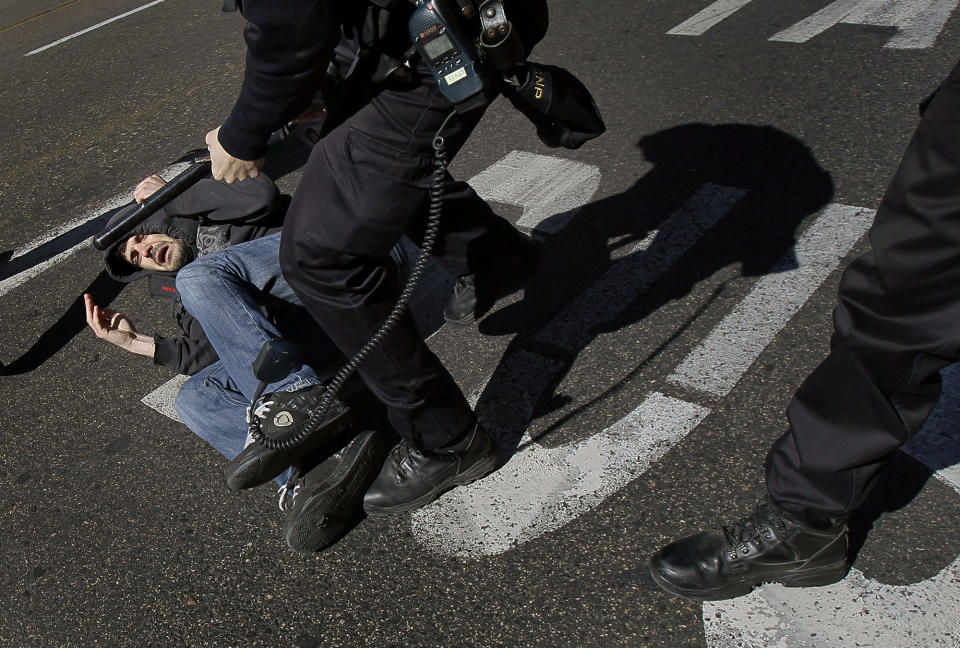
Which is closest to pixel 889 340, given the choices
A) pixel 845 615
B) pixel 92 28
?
pixel 845 615

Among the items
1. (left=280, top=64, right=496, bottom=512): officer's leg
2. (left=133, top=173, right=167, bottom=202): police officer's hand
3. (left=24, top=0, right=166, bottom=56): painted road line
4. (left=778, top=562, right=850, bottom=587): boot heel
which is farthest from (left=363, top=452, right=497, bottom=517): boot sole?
(left=24, top=0, right=166, bottom=56): painted road line

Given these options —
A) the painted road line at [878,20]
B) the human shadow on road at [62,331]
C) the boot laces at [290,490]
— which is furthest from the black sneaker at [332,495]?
the painted road line at [878,20]

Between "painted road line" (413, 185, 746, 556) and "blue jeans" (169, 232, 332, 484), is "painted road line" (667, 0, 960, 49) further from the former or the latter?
"blue jeans" (169, 232, 332, 484)

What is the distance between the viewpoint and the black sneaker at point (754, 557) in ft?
7.18

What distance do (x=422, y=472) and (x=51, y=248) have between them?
3395 millimetres

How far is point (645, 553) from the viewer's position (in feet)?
8.05

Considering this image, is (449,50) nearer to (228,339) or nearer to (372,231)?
(372,231)

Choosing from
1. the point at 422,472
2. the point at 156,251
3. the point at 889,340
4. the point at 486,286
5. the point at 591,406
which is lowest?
the point at 591,406

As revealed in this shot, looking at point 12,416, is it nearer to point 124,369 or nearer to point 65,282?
point 124,369

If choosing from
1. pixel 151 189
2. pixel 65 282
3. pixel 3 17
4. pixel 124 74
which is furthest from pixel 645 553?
pixel 3 17

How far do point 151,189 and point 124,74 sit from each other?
4.63 meters

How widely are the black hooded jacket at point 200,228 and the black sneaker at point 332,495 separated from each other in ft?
3.04

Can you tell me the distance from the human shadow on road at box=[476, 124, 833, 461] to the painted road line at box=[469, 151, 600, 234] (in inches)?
4.6

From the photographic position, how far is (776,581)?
2.30 m
